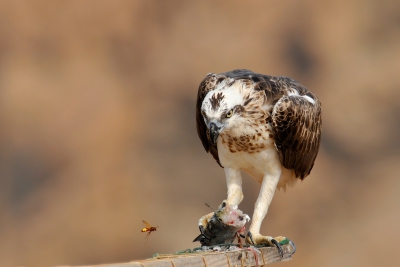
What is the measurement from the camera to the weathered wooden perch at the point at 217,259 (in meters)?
2.84

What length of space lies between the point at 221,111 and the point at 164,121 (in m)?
6.21

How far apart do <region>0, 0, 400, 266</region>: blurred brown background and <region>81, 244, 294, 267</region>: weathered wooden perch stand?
17.8 ft

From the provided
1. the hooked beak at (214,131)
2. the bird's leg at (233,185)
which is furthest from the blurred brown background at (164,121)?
the hooked beak at (214,131)

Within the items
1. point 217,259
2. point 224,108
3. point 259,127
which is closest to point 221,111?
point 224,108

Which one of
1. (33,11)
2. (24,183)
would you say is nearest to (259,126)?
(24,183)

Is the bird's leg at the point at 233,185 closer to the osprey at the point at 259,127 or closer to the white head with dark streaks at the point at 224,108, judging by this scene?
the osprey at the point at 259,127

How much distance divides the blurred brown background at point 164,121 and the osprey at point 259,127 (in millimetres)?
4988

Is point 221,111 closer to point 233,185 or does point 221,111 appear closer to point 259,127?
point 259,127

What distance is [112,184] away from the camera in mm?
9750

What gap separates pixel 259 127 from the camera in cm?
425

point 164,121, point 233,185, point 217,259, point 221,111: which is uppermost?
point 164,121

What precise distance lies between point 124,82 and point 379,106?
385 centimetres

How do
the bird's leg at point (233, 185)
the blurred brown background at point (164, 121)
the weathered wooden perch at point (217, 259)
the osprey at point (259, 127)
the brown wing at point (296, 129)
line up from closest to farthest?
the weathered wooden perch at point (217, 259) → the osprey at point (259, 127) → the brown wing at point (296, 129) → the bird's leg at point (233, 185) → the blurred brown background at point (164, 121)

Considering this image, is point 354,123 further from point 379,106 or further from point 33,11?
point 33,11
